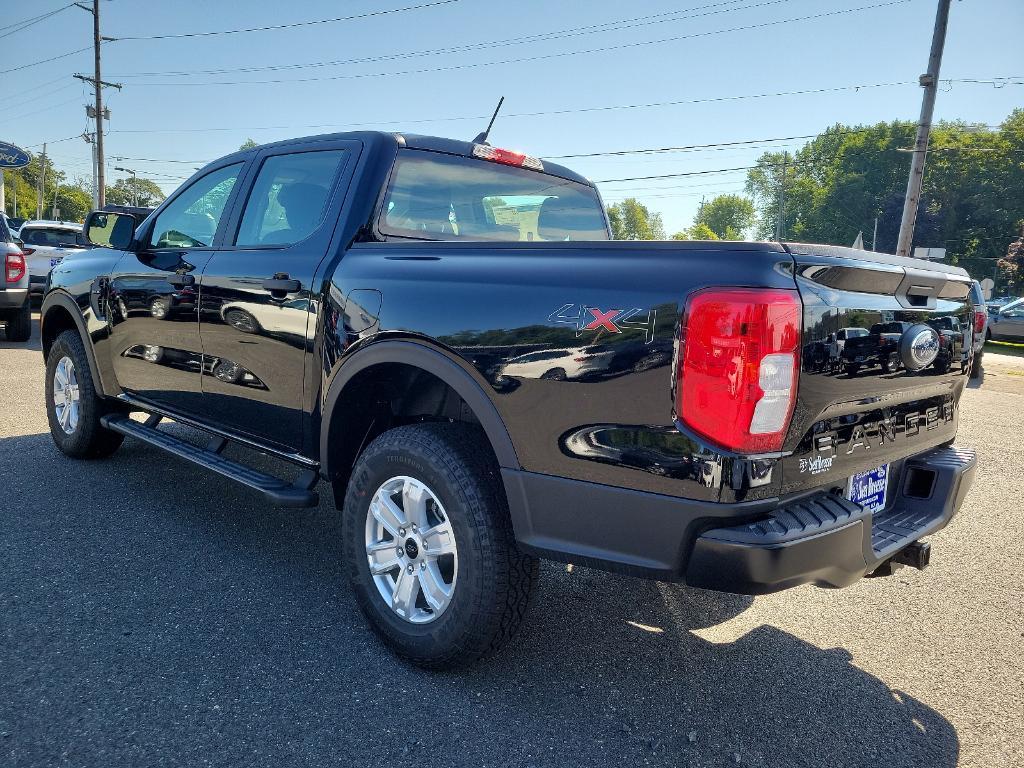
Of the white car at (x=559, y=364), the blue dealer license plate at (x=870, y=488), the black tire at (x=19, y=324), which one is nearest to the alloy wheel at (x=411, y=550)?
the white car at (x=559, y=364)

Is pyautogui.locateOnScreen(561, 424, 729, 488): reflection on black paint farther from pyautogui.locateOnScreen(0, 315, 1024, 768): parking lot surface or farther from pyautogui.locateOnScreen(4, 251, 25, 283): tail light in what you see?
pyautogui.locateOnScreen(4, 251, 25, 283): tail light

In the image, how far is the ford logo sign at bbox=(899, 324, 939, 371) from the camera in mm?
2260

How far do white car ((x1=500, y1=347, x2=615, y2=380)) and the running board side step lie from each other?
118cm

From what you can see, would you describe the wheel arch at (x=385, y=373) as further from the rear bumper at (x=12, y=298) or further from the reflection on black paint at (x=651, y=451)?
the rear bumper at (x=12, y=298)

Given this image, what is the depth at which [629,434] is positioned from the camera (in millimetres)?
1994

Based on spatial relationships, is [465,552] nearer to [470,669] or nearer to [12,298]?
[470,669]

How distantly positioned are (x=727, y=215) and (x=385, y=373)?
14075 cm

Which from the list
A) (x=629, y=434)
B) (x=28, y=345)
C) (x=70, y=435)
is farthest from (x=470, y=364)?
(x=28, y=345)

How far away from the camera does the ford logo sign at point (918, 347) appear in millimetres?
2260

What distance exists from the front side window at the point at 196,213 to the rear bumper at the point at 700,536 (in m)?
2.41

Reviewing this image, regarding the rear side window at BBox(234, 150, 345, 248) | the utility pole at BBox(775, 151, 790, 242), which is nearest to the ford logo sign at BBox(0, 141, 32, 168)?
the rear side window at BBox(234, 150, 345, 248)

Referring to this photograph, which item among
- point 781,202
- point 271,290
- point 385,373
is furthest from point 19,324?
point 781,202

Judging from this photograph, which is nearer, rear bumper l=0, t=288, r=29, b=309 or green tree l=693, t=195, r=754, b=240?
rear bumper l=0, t=288, r=29, b=309

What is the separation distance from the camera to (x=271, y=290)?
3127 mm
